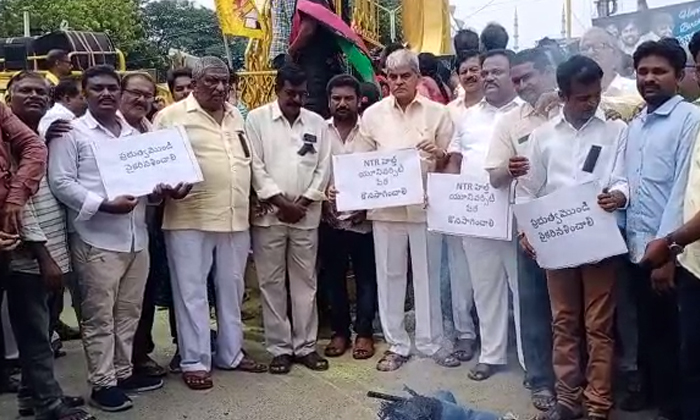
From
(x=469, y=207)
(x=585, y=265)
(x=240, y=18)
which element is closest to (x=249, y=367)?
(x=469, y=207)

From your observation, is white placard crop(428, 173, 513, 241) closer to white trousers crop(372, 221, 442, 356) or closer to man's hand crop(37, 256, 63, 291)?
white trousers crop(372, 221, 442, 356)

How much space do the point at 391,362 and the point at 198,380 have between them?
3.94 ft

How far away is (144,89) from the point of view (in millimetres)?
5129

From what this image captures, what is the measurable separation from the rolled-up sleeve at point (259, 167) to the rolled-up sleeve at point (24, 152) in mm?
1376

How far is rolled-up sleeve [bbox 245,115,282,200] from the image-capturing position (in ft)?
17.5

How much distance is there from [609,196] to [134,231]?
254 centimetres

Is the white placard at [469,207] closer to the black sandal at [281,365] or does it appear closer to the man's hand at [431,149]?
the man's hand at [431,149]

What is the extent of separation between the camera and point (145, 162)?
16.0ft

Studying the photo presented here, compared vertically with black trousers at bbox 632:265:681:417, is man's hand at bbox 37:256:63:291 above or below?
above

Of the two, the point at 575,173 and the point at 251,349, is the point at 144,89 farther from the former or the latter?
the point at 575,173

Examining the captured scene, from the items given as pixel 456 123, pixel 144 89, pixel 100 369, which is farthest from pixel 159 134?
pixel 456 123

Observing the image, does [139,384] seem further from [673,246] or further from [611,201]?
[673,246]

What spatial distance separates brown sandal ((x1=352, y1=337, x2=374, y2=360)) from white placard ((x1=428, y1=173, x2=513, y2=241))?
39.5 inches

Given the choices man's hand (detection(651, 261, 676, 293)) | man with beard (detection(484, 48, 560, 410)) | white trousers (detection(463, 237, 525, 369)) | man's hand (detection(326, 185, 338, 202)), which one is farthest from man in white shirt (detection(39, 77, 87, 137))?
man's hand (detection(651, 261, 676, 293))
